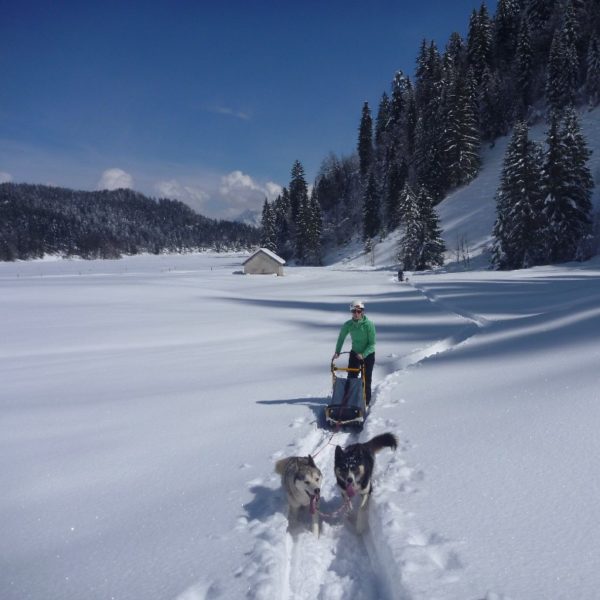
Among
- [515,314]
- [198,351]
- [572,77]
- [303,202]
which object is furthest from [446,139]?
[198,351]

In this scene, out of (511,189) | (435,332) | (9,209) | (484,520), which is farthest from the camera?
(9,209)

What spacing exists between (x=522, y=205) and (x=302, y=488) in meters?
40.3

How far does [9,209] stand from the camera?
158 metres

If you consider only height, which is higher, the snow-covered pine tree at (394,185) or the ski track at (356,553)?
the snow-covered pine tree at (394,185)

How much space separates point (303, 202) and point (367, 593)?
72.0 meters

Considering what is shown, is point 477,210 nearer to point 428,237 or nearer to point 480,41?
point 428,237

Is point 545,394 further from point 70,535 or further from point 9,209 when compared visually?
point 9,209

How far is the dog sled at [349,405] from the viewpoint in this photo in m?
6.55

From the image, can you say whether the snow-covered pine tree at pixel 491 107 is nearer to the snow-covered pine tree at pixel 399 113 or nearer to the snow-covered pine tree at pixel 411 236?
the snow-covered pine tree at pixel 399 113

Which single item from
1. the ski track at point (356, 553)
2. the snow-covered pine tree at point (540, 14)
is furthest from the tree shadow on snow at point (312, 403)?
the snow-covered pine tree at point (540, 14)

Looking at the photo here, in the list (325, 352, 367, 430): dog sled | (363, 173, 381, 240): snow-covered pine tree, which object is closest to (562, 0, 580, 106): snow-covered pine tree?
(363, 173, 381, 240): snow-covered pine tree

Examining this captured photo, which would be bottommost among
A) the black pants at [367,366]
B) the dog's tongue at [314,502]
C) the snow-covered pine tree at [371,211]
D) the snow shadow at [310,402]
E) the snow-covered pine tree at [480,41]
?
the snow shadow at [310,402]

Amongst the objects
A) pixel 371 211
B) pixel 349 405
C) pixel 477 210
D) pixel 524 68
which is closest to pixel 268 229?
pixel 371 211

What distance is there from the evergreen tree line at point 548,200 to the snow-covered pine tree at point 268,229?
165 feet
